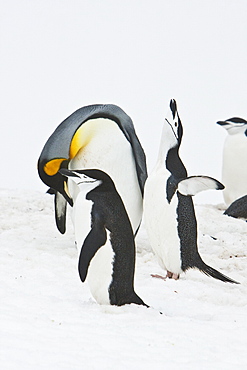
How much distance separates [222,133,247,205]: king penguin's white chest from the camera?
9.35 meters

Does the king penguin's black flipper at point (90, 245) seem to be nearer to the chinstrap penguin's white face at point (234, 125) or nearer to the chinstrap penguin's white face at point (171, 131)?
the chinstrap penguin's white face at point (171, 131)

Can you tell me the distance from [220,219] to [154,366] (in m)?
→ 4.77

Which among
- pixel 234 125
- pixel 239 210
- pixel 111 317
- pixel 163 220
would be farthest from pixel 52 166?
pixel 234 125

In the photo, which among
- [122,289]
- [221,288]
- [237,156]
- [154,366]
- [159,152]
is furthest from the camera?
[237,156]

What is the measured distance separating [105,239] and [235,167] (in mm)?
6146

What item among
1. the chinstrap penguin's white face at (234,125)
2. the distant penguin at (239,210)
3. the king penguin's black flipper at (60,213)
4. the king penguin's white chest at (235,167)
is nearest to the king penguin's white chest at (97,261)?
the king penguin's black flipper at (60,213)

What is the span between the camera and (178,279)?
4598mm

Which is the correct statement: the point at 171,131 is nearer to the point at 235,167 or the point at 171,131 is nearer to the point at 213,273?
the point at 213,273

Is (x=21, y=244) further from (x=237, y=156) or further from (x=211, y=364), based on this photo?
(x=237, y=156)

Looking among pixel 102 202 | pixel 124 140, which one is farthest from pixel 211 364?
pixel 124 140

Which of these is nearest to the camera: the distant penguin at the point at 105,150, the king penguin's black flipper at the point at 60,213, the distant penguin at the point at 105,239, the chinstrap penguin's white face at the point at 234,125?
the distant penguin at the point at 105,239

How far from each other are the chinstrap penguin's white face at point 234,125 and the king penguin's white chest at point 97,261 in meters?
6.44

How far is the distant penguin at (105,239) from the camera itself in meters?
3.52

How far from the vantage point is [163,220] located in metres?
4.57
